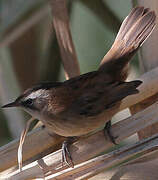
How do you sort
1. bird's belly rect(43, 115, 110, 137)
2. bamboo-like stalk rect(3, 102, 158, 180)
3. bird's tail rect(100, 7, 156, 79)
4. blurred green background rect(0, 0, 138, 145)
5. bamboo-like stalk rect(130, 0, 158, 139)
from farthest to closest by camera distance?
blurred green background rect(0, 0, 138, 145), bird's tail rect(100, 7, 156, 79), bamboo-like stalk rect(130, 0, 158, 139), bird's belly rect(43, 115, 110, 137), bamboo-like stalk rect(3, 102, 158, 180)

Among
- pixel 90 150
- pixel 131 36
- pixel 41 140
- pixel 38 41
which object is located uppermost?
pixel 38 41

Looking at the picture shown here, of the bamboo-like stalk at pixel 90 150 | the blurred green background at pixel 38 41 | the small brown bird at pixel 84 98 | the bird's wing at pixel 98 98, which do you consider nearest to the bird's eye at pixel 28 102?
the small brown bird at pixel 84 98

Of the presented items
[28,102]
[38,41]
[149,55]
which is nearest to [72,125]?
[28,102]

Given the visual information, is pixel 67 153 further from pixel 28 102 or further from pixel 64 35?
pixel 64 35

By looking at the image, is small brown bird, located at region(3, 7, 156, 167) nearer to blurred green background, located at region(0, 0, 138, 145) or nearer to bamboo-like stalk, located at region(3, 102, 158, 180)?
bamboo-like stalk, located at region(3, 102, 158, 180)

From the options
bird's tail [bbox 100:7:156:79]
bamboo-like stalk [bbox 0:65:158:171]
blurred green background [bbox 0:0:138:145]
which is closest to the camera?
bamboo-like stalk [bbox 0:65:158:171]

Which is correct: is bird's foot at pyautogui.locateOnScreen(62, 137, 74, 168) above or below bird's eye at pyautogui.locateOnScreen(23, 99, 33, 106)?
below

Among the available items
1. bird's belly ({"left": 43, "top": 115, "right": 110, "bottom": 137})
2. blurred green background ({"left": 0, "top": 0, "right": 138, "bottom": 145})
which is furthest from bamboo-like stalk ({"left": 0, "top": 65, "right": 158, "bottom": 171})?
blurred green background ({"left": 0, "top": 0, "right": 138, "bottom": 145})
